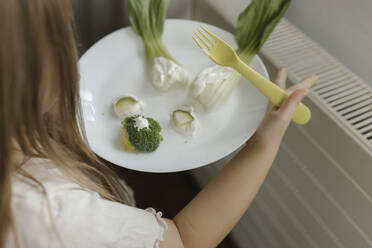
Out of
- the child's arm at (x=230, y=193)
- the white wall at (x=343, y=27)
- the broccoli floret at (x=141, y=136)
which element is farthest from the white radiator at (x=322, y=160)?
the broccoli floret at (x=141, y=136)

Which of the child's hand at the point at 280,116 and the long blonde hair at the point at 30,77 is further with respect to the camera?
the child's hand at the point at 280,116

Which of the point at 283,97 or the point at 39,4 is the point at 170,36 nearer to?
the point at 283,97

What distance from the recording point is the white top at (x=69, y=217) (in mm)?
497

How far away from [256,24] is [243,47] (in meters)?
0.06

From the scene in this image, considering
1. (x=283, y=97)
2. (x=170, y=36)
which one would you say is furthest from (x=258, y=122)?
(x=170, y=36)

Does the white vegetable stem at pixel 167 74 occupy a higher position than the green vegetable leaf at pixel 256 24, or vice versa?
the green vegetable leaf at pixel 256 24

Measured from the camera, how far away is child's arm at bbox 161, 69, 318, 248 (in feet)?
2.24

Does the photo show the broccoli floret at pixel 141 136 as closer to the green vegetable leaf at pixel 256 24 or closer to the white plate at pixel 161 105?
the white plate at pixel 161 105

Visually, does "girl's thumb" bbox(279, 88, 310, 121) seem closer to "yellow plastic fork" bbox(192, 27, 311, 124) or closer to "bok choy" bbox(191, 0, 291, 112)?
"yellow plastic fork" bbox(192, 27, 311, 124)

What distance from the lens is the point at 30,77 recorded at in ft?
1.40

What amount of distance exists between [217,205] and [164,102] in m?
0.25

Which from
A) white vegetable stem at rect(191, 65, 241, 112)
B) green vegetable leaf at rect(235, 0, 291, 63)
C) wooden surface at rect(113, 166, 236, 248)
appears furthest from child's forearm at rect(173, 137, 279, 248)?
→ wooden surface at rect(113, 166, 236, 248)

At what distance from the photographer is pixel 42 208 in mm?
A: 498

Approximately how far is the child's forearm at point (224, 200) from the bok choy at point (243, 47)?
13 cm
